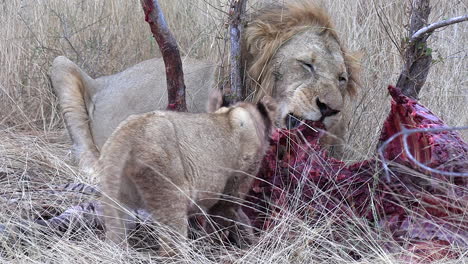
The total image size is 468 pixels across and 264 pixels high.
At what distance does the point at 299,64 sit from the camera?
4102mm

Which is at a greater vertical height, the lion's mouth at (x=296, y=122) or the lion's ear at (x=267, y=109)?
the lion's ear at (x=267, y=109)

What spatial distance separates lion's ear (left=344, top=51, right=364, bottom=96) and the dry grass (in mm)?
198

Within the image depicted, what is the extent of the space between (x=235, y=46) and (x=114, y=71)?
1759 mm

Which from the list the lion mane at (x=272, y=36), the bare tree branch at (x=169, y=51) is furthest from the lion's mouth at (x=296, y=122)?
the bare tree branch at (x=169, y=51)

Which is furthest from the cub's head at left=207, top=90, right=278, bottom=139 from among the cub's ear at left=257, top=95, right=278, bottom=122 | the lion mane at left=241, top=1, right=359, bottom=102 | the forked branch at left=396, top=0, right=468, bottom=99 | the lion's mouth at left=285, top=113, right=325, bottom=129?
the forked branch at left=396, top=0, right=468, bottom=99

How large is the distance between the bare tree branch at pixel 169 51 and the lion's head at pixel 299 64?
0.41 m

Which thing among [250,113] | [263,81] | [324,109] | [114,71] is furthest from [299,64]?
[114,71]

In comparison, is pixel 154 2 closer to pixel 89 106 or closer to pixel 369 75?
pixel 89 106

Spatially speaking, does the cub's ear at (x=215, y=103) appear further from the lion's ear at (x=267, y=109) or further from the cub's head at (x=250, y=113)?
the lion's ear at (x=267, y=109)

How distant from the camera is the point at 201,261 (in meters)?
2.89

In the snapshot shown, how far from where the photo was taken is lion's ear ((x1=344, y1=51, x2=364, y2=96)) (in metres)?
4.41

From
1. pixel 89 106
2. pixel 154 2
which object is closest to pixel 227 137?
pixel 154 2

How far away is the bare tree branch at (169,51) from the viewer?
388cm

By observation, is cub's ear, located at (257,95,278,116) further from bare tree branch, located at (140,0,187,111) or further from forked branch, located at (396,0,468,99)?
forked branch, located at (396,0,468,99)
